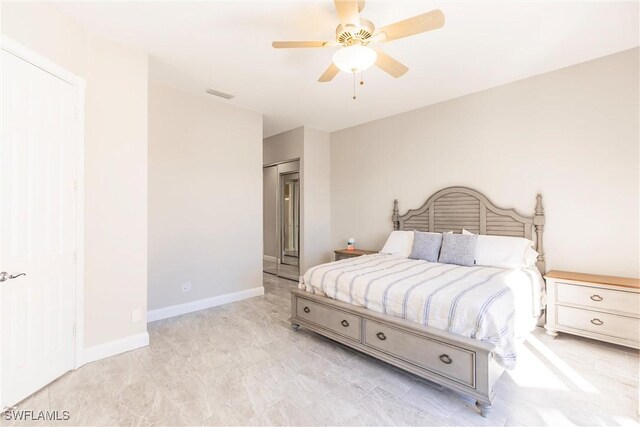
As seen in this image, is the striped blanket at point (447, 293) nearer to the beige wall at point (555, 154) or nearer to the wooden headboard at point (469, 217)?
the wooden headboard at point (469, 217)

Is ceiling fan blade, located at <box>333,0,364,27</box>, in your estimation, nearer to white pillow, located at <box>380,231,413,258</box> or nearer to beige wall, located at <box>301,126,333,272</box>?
white pillow, located at <box>380,231,413,258</box>

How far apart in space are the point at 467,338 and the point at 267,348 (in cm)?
174

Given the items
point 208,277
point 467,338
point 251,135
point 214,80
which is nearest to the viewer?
point 467,338

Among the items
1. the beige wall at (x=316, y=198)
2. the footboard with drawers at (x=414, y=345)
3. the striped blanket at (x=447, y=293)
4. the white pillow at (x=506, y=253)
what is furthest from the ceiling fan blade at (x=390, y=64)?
the beige wall at (x=316, y=198)

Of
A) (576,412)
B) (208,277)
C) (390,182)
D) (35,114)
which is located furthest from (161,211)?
(576,412)

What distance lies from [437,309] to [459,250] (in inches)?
57.2

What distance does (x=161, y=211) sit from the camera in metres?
3.48

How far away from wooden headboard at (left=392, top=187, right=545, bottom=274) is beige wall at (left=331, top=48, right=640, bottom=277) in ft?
0.32

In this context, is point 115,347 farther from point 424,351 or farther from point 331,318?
point 424,351

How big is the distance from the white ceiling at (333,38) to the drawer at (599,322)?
254cm

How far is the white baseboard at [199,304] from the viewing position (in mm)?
3430

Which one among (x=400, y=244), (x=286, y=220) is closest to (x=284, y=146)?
(x=286, y=220)

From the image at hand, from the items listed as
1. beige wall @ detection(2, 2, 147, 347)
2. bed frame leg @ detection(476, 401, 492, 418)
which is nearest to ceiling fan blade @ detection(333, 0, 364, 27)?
beige wall @ detection(2, 2, 147, 347)

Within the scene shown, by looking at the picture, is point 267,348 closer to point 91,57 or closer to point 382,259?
point 382,259
